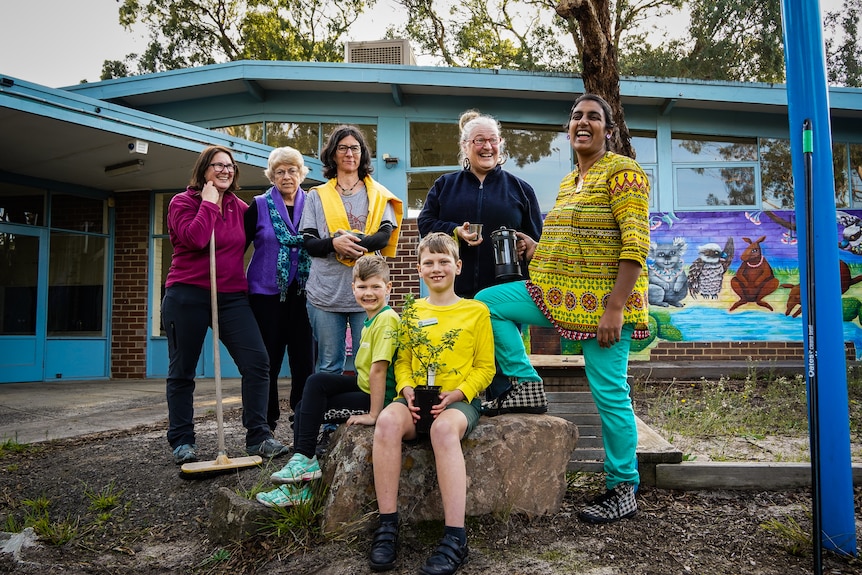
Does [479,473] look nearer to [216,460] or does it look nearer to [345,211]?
[216,460]

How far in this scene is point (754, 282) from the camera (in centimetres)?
918

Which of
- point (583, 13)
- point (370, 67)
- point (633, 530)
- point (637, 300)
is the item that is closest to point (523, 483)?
point (633, 530)

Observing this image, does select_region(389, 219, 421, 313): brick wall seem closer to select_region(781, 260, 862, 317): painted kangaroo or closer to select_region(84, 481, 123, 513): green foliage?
select_region(781, 260, 862, 317): painted kangaroo

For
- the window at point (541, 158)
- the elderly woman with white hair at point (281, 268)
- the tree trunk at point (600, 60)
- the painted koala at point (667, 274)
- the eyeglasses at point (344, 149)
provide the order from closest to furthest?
the eyeglasses at point (344, 149), the elderly woman with white hair at point (281, 268), the tree trunk at point (600, 60), the painted koala at point (667, 274), the window at point (541, 158)

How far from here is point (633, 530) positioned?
9.56 ft

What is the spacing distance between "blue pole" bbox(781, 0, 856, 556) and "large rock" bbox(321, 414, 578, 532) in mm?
1070

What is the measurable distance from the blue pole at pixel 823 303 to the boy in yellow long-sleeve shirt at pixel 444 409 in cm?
134

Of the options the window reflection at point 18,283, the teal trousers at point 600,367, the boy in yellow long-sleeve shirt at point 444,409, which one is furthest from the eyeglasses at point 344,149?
the window reflection at point 18,283

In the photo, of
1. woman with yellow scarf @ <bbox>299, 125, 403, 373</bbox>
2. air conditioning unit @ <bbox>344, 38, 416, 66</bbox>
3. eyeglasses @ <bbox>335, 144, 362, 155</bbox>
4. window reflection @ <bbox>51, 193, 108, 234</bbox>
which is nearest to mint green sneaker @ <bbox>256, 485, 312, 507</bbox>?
woman with yellow scarf @ <bbox>299, 125, 403, 373</bbox>

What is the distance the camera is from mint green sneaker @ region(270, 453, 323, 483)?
313 cm

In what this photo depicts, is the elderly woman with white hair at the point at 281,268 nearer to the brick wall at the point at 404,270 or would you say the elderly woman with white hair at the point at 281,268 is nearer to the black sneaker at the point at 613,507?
the black sneaker at the point at 613,507

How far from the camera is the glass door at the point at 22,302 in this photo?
9180 millimetres

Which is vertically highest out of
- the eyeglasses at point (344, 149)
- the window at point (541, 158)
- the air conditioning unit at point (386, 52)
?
the air conditioning unit at point (386, 52)

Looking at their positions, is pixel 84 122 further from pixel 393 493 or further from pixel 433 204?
pixel 393 493
